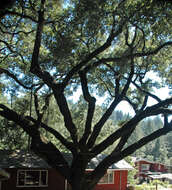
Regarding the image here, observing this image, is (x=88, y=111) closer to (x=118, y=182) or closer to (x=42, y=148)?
(x=42, y=148)

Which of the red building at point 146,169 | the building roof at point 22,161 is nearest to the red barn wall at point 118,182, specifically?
the building roof at point 22,161

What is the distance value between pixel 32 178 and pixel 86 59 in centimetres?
890

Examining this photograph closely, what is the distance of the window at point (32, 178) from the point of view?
1365 cm

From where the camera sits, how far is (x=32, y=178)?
13969 mm

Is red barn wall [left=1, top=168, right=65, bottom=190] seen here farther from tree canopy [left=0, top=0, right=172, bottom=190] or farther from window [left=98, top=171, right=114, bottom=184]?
tree canopy [left=0, top=0, right=172, bottom=190]

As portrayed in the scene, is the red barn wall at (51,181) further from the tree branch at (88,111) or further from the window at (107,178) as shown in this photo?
the tree branch at (88,111)

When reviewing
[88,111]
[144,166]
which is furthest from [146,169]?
[88,111]

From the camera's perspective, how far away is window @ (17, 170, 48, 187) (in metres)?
13.6

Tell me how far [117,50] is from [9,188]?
10.4 meters

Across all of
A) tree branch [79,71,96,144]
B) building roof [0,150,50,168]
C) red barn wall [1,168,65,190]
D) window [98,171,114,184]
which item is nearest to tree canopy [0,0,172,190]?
tree branch [79,71,96,144]

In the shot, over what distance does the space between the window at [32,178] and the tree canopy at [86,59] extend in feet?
15.3

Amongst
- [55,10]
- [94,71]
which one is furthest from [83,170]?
[55,10]

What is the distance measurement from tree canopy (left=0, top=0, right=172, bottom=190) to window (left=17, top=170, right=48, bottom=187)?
183 inches

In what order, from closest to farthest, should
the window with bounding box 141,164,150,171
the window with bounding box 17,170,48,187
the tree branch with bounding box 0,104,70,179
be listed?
the tree branch with bounding box 0,104,70,179 < the window with bounding box 17,170,48,187 < the window with bounding box 141,164,150,171
